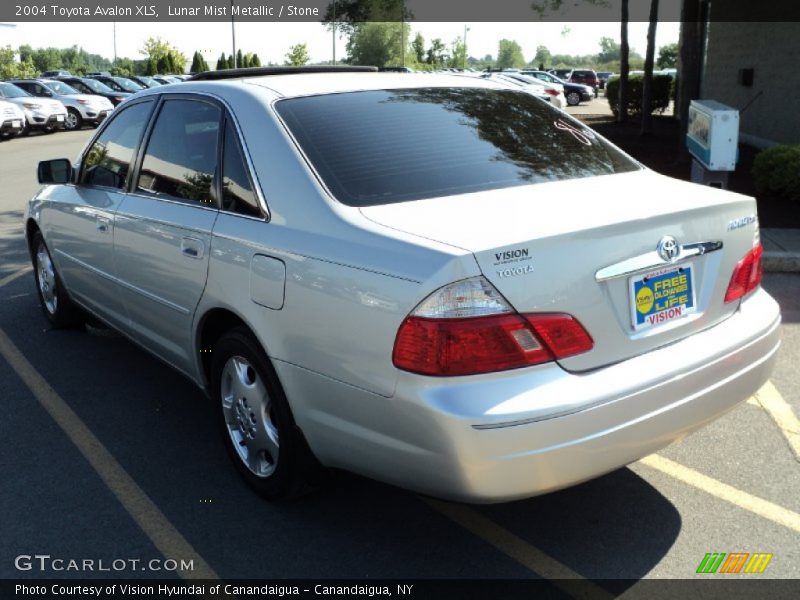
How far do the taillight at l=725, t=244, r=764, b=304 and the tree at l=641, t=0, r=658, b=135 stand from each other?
1741cm

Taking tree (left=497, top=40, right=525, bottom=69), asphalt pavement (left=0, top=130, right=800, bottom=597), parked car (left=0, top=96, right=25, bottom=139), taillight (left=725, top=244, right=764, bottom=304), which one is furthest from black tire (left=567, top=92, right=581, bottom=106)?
tree (left=497, top=40, right=525, bottom=69)

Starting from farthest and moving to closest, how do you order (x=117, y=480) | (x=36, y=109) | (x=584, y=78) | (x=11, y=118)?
(x=584, y=78)
(x=36, y=109)
(x=11, y=118)
(x=117, y=480)

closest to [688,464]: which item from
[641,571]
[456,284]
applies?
[641,571]

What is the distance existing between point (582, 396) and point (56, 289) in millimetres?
4385

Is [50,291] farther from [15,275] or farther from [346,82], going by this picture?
[346,82]

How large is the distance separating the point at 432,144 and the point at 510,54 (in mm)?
180364

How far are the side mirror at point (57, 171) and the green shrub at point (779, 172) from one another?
7.77 metres

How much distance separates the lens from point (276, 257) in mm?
3244

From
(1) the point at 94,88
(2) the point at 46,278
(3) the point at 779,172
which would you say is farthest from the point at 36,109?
(3) the point at 779,172

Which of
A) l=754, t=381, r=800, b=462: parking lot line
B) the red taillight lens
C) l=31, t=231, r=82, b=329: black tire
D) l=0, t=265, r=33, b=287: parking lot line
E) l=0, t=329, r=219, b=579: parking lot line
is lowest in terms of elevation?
l=0, t=265, r=33, b=287: parking lot line

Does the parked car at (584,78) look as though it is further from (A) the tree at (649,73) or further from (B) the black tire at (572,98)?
(A) the tree at (649,73)

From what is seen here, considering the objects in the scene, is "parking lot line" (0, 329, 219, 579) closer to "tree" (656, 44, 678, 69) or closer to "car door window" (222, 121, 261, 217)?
"car door window" (222, 121, 261, 217)

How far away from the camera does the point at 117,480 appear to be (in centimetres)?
390

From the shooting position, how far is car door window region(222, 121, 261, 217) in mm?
3523
